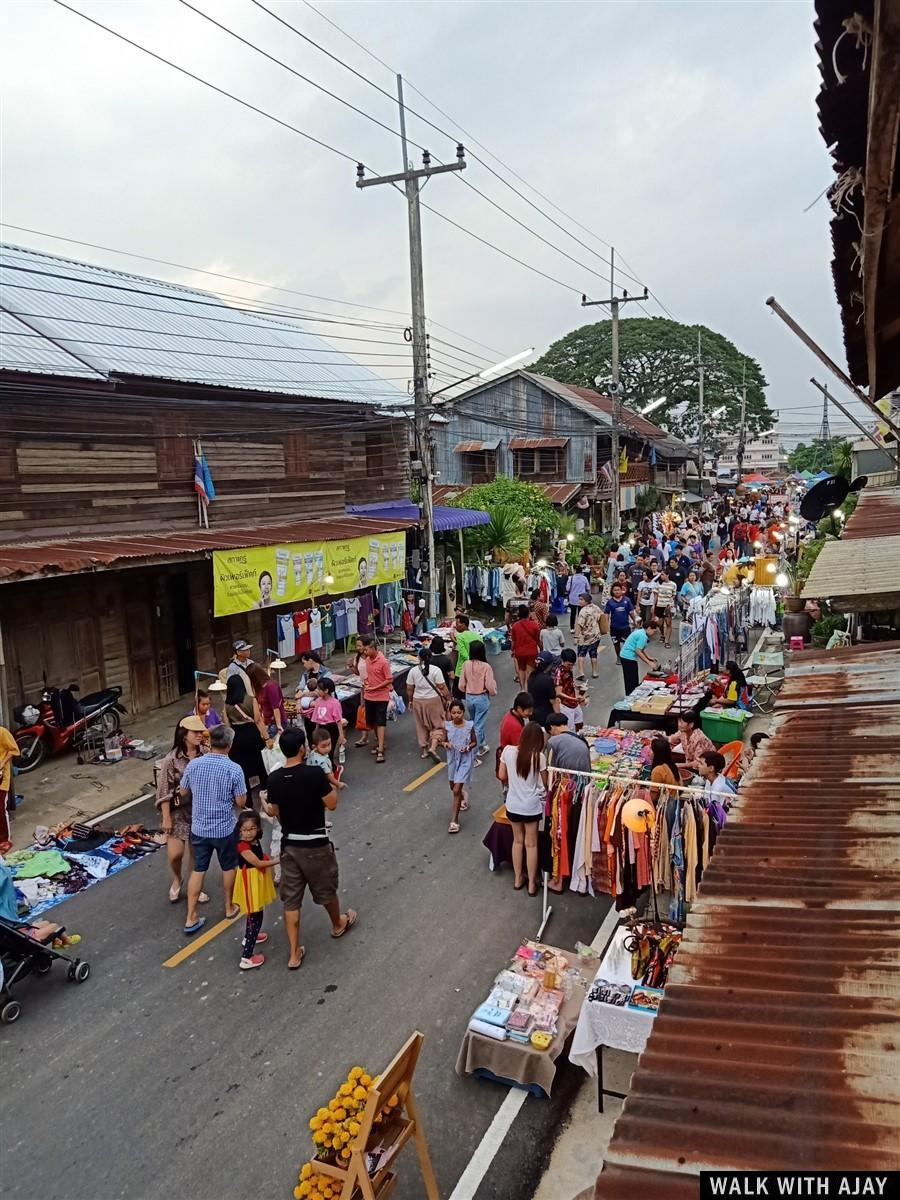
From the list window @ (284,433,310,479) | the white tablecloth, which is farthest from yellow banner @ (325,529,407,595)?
the white tablecloth

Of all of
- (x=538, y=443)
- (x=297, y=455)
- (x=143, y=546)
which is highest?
(x=538, y=443)

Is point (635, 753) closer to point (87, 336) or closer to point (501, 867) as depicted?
point (501, 867)

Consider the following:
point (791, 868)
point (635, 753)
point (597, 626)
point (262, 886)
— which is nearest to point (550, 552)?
point (597, 626)

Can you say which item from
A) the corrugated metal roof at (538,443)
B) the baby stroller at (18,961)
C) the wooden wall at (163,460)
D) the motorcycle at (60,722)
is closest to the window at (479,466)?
the corrugated metal roof at (538,443)

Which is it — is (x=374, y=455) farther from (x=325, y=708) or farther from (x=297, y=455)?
(x=325, y=708)

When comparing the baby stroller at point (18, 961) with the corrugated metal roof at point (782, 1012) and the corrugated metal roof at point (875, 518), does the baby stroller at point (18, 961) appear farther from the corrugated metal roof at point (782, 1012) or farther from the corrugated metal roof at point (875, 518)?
the corrugated metal roof at point (875, 518)

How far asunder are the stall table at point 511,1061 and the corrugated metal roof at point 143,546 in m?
7.99

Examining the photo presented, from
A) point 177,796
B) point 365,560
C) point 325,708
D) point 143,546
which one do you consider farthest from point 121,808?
point 365,560

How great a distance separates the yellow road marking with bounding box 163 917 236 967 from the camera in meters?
6.94

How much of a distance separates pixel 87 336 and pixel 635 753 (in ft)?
39.2

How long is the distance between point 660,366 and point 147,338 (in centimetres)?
5171

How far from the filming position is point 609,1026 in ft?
16.7

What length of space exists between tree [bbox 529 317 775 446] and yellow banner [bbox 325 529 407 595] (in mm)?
45305

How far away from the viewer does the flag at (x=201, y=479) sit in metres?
15.1
